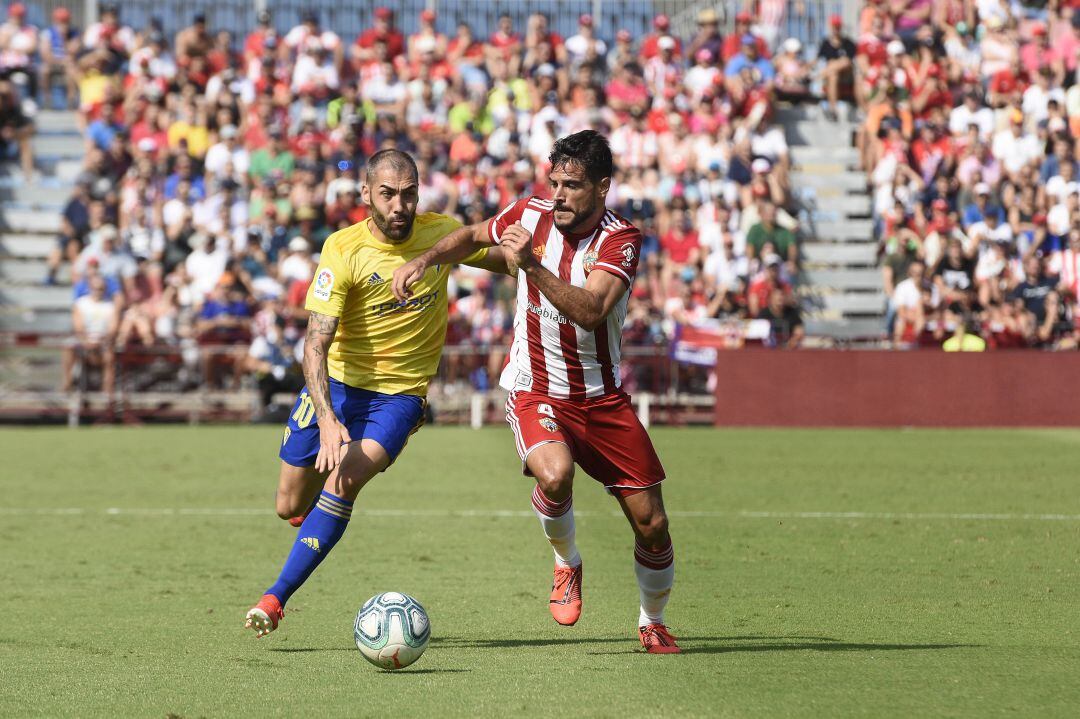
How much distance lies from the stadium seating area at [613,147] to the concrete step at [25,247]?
2.91ft

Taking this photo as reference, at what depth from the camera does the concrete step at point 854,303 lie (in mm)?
22938

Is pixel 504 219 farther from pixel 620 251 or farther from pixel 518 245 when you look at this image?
pixel 518 245

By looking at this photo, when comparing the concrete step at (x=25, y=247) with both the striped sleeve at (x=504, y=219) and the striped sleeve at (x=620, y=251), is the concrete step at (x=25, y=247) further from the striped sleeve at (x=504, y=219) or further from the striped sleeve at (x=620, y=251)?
the striped sleeve at (x=620, y=251)

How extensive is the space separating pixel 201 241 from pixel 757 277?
7662mm

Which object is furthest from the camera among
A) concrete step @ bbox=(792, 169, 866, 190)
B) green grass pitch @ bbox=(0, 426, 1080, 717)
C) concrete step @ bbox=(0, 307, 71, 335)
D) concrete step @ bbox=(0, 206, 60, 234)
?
concrete step @ bbox=(792, 169, 866, 190)

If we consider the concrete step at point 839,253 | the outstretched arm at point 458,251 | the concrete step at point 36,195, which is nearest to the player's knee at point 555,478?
the outstretched arm at point 458,251

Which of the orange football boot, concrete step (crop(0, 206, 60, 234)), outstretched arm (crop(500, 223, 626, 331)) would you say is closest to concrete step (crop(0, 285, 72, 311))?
concrete step (crop(0, 206, 60, 234))

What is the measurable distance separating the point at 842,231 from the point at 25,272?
1217cm

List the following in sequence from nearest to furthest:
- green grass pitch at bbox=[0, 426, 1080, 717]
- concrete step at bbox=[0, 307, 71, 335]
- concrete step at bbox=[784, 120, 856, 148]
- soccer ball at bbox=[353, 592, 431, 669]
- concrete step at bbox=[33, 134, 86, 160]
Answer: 1. green grass pitch at bbox=[0, 426, 1080, 717]
2. soccer ball at bbox=[353, 592, 431, 669]
3. concrete step at bbox=[0, 307, 71, 335]
4. concrete step at bbox=[33, 134, 86, 160]
5. concrete step at bbox=[784, 120, 856, 148]

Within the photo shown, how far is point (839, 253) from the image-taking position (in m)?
23.9

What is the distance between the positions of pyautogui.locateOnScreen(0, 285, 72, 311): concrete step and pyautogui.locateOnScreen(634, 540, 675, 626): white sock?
58.4ft

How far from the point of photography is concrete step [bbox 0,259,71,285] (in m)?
23.4

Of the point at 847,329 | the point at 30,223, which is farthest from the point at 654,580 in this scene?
the point at 30,223

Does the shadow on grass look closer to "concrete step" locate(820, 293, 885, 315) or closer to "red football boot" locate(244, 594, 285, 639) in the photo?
"red football boot" locate(244, 594, 285, 639)
